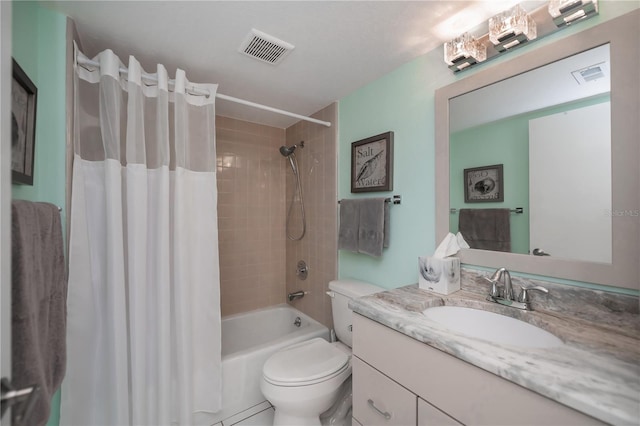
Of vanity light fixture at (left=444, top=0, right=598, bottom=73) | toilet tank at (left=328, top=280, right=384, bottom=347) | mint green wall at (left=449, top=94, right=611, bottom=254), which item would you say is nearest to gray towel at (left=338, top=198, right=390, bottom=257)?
toilet tank at (left=328, top=280, right=384, bottom=347)

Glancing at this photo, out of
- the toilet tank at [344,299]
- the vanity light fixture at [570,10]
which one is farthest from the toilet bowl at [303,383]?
the vanity light fixture at [570,10]

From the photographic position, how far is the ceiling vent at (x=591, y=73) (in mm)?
885

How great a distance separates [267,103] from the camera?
2088mm

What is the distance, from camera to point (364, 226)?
168 centimetres

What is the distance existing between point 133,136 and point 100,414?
1333 mm

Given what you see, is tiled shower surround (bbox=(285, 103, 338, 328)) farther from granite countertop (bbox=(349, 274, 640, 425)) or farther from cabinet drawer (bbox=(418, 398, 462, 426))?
cabinet drawer (bbox=(418, 398, 462, 426))

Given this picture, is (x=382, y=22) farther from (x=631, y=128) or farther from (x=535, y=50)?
(x=631, y=128)

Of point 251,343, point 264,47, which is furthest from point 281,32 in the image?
point 251,343

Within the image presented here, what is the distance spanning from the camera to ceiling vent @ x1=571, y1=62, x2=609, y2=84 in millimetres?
885

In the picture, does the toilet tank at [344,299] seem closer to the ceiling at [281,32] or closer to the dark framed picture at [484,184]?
the dark framed picture at [484,184]

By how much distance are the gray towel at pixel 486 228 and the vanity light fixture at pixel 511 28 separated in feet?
2.28

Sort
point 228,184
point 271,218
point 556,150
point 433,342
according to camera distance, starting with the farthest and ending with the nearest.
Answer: point 271,218 → point 228,184 → point 556,150 → point 433,342

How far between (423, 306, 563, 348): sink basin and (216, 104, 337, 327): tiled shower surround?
1010mm

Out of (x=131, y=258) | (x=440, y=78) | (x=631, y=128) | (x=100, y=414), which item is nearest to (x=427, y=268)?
(x=631, y=128)
